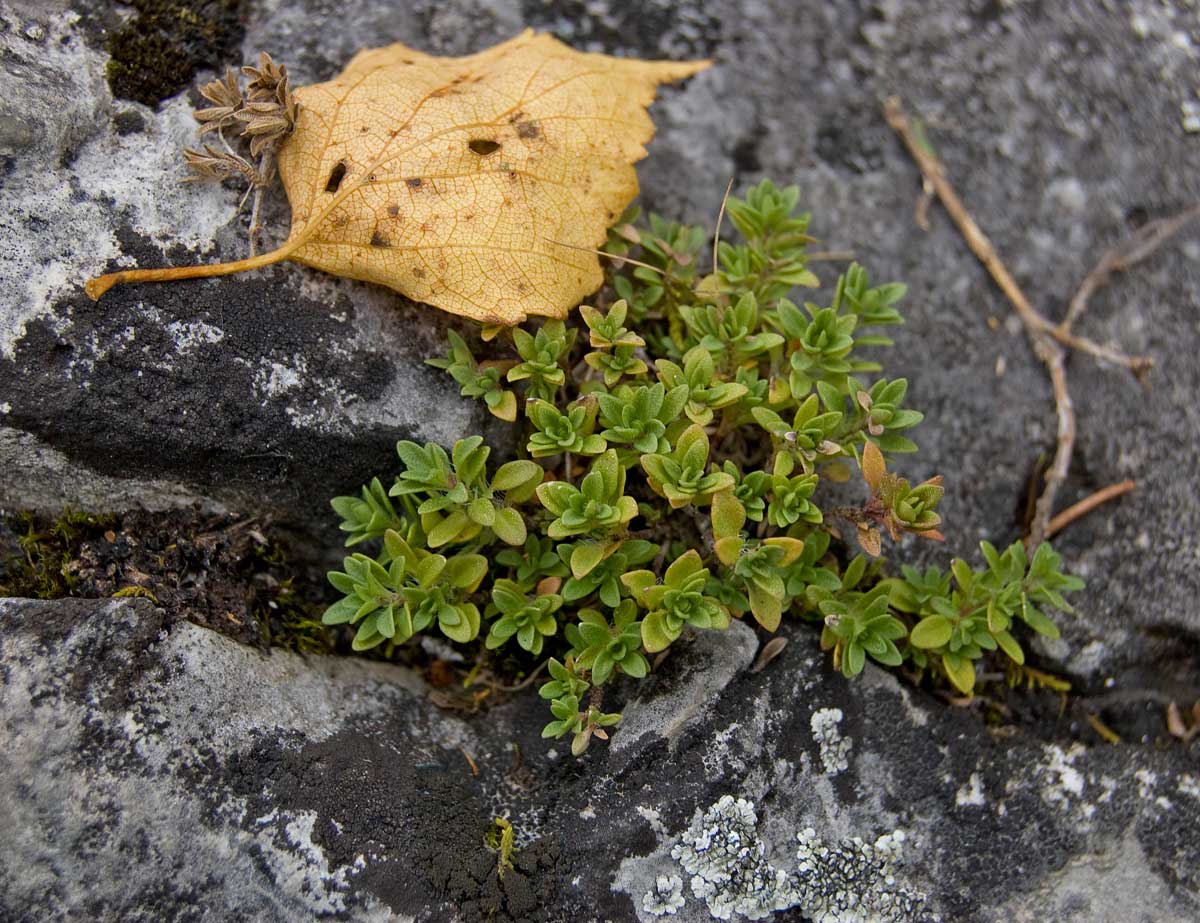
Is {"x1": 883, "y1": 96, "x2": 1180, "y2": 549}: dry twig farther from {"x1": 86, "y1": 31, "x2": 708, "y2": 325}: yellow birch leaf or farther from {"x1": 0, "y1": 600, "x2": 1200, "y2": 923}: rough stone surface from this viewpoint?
{"x1": 86, "y1": 31, "x2": 708, "y2": 325}: yellow birch leaf

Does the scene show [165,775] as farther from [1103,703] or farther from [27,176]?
[1103,703]

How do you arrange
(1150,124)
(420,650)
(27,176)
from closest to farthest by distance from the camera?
(27,176)
(420,650)
(1150,124)

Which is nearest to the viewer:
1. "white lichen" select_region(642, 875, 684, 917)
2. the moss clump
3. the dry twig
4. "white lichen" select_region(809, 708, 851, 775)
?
"white lichen" select_region(642, 875, 684, 917)

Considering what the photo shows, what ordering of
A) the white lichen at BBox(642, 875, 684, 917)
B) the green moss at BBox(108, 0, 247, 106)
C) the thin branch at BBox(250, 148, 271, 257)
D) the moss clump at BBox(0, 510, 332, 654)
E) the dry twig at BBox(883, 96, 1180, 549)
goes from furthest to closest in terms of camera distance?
the dry twig at BBox(883, 96, 1180, 549) → the green moss at BBox(108, 0, 247, 106) → the thin branch at BBox(250, 148, 271, 257) → the moss clump at BBox(0, 510, 332, 654) → the white lichen at BBox(642, 875, 684, 917)

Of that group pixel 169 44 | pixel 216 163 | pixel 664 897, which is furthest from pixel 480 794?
pixel 169 44

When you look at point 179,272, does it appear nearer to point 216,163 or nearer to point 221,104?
point 216,163

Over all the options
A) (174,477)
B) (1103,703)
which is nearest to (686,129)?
(174,477)

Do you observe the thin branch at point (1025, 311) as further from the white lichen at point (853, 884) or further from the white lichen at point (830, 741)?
the white lichen at point (853, 884)

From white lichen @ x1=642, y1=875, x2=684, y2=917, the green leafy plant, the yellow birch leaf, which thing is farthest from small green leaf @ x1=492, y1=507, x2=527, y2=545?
white lichen @ x1=642, y1=875, x2=684, y2=917
